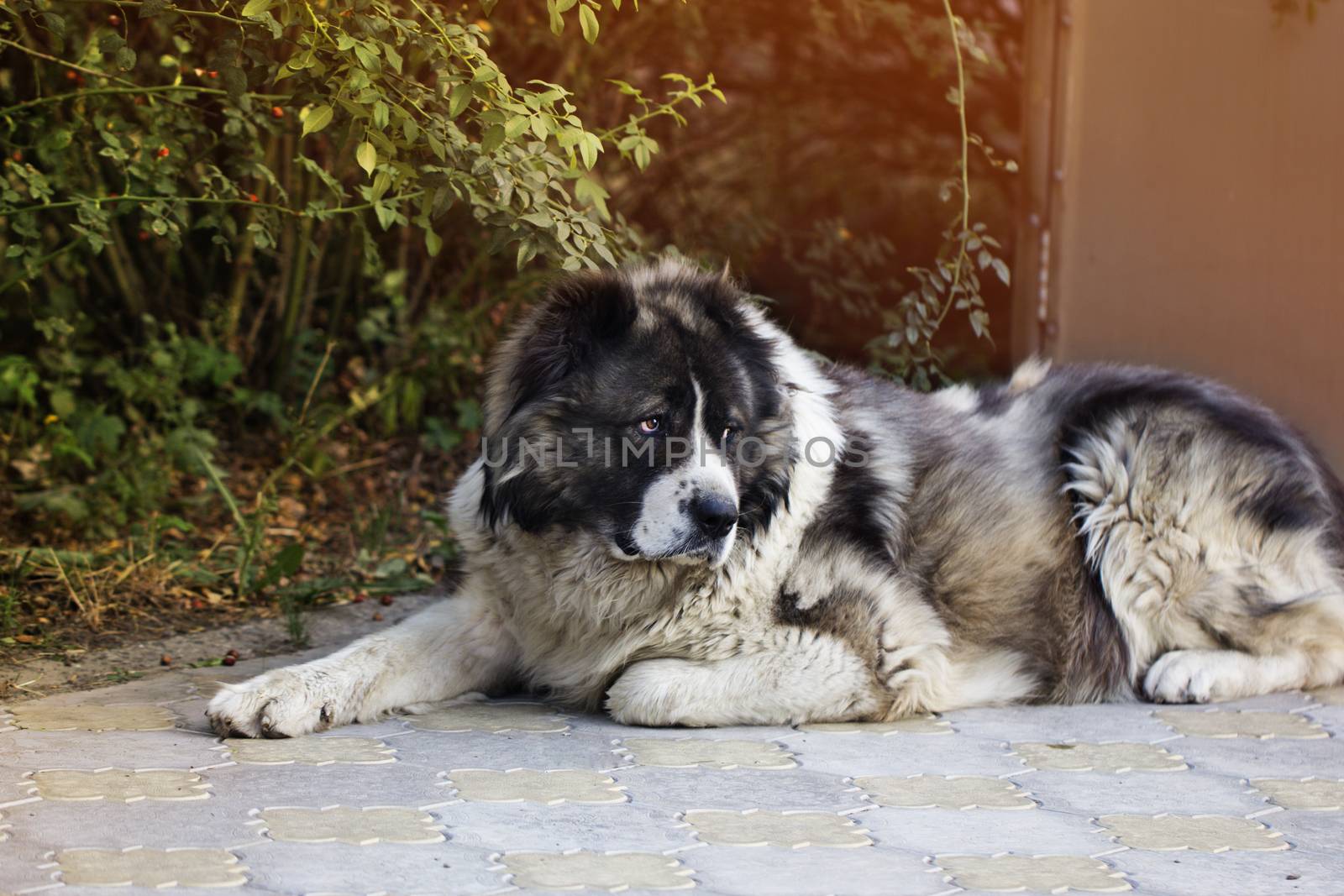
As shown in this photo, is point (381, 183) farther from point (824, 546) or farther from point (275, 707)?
point (824, 546)

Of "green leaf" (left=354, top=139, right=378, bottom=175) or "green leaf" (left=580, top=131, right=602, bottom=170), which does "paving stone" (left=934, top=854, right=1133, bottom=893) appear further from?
"green leaf" (left=354, top=139, right=378, bottom=175)

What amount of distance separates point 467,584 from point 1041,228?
10.7ft

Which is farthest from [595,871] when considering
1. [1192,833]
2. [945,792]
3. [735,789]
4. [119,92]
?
[119,92]

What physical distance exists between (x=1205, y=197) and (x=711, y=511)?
300cm

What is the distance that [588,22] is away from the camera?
3.28 meters

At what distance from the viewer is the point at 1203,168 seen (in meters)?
5.26

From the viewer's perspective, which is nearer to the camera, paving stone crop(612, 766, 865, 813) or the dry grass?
paving stone crop(612, 766, 865, 813)

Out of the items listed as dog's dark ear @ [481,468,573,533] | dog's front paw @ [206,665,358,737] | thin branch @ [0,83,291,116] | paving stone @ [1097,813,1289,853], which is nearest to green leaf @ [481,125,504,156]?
dog's dark ear @ [481,468,573,533]

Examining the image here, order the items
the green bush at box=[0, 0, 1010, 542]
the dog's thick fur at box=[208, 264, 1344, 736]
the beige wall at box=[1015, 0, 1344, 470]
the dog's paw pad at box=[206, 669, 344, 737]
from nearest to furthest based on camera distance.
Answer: the dog's paw pad at box=[206, 669, 344, 737] < the dog's thick fur at box=[208, 264, 1344, 736] < the green bush at box=[0, 0, 1010, 542] < the beige wall at box=[1015, 0, 1344, 470]

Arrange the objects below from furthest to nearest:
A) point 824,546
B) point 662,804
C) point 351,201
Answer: point 351,201 < point 824,546 < point 662,804

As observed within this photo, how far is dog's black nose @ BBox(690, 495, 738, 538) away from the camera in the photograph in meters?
3.37

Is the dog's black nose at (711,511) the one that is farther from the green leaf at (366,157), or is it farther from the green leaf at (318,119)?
the green leaf at (318,119)

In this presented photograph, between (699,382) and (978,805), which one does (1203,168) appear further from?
(978,805)

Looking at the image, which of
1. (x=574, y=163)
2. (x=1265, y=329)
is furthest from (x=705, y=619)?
(x=1265, y=329)
